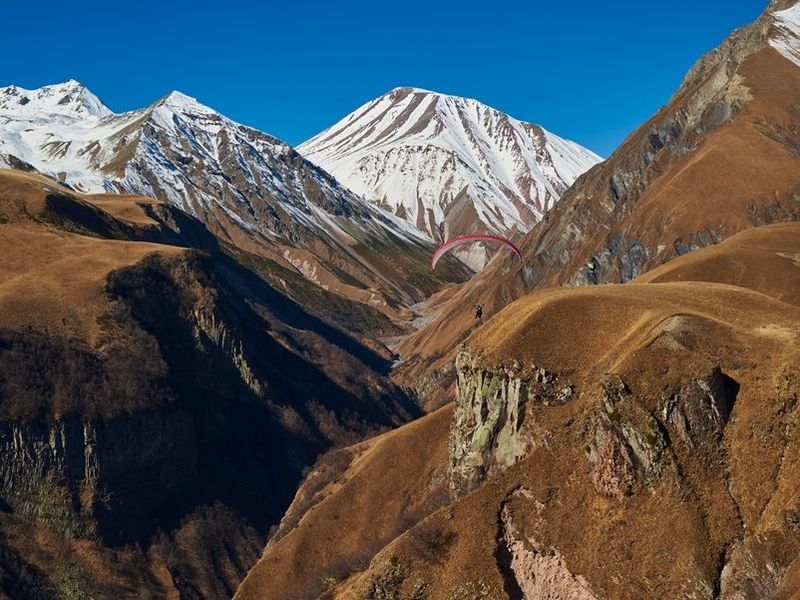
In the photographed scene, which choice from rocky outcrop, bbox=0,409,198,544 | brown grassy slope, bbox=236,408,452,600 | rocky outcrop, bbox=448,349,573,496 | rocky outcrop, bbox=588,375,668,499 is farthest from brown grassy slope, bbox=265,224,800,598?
rocky outcrop, bbox=0,409,198,544

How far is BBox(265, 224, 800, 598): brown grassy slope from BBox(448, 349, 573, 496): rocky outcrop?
49.7 inches

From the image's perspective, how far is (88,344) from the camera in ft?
560

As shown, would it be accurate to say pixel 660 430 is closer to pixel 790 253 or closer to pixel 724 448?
pixel 724 448

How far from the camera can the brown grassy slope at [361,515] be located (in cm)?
11306

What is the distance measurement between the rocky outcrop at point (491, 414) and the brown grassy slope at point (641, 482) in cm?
126

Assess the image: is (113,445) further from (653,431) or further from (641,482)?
(653,431)

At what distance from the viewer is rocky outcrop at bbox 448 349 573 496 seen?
283ft

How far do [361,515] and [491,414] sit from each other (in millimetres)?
37055

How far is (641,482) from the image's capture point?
244 ft

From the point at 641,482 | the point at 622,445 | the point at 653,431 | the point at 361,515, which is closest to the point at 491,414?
the point at 622,445

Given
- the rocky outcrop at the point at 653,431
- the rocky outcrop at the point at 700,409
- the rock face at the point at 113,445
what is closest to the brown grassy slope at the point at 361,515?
the rock face at the point at 113,445

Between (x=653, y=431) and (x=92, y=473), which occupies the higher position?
(x=92, y=473)

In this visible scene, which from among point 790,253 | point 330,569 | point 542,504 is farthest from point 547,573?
point 790,253

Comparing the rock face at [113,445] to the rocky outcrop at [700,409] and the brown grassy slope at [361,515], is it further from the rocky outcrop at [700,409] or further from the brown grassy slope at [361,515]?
the rocky outcrop at [700,409]
